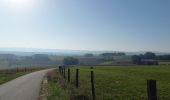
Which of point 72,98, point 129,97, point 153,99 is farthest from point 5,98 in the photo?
point 153,99

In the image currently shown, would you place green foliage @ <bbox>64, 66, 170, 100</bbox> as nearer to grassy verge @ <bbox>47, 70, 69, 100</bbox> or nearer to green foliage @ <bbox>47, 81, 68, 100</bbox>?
grassy verge @ <bbox>47, 70, 69, 100</bbox>

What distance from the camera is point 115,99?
53.8 feet

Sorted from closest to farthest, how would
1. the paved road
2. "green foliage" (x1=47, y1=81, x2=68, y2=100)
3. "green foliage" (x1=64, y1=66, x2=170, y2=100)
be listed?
"green foliage" (x1=47, y1=81, x2=68, y2=100)
the paved road
"green foliage" (x1=64, y1=66, x2=170, y2=100)

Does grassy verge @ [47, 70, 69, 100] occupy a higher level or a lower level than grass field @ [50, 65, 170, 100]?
higher

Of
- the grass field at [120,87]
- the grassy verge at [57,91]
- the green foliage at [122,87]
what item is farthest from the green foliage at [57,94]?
the green foliage at [122,87]

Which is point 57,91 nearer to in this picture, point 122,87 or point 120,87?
point 120,87

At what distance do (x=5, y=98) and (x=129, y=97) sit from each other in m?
7.70

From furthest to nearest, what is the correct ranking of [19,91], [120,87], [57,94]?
[120,87], [19,91], [57,94]

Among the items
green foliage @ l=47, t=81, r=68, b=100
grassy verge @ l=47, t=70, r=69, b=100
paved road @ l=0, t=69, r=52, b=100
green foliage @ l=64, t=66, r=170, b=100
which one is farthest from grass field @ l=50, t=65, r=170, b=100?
paved road @ l=0, t=69, r=52, b=100

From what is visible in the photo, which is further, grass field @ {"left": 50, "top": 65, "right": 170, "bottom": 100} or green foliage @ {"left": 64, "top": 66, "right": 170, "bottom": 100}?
green foliage @ {"left": 64, "top": 66, "right": 170, "bottom": 100}

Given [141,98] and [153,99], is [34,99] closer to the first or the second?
[141,98]

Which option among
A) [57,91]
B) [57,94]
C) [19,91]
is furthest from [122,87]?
[19,91]

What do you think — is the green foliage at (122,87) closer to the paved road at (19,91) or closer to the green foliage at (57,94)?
the green foliage at (57,94)

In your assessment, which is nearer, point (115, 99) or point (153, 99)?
point (153, 99)
